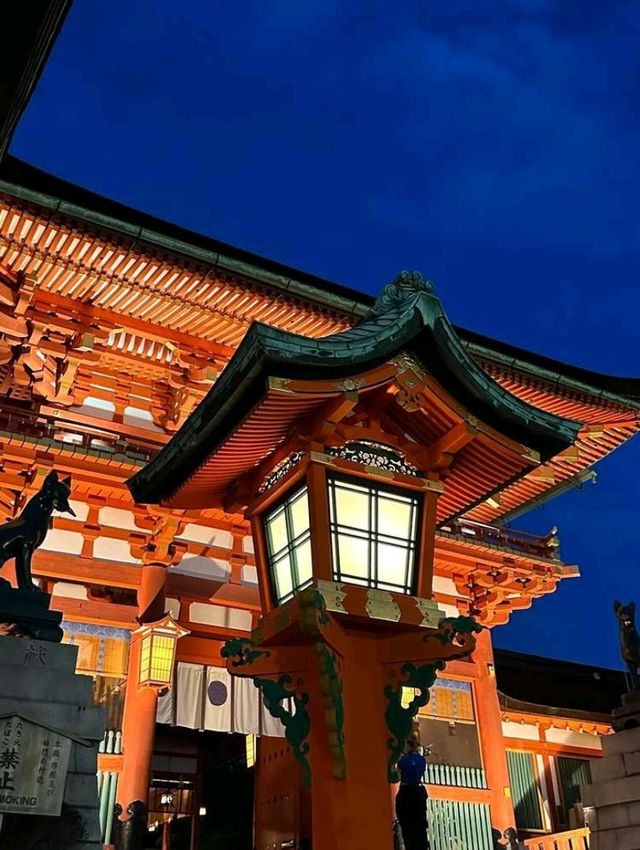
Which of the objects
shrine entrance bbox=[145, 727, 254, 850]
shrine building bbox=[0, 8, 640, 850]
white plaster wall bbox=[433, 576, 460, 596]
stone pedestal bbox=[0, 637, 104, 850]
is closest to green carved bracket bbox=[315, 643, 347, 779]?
shrine building bbox=[0, 8, 640, 850]

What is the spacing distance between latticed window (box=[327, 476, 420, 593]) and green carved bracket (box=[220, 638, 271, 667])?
1025 millimetres

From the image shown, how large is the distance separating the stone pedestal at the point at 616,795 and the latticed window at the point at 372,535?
313cm

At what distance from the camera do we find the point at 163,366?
1297 cm

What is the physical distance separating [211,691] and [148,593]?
1930 millimetres

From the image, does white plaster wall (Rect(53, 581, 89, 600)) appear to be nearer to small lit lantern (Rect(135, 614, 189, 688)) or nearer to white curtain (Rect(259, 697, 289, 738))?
small lit lantern (Rect(135, 614, 189, 688))

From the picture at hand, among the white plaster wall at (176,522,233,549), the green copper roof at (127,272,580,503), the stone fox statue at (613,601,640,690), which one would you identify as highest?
the white plaster wall at (176,522,233,549)

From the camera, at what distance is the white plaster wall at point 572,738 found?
693 inches

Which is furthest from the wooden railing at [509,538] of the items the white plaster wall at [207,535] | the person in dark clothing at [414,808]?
the person in dark clothing at [414,808]

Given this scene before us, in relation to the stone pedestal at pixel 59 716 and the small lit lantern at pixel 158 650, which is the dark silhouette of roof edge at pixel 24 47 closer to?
the stone pedestal at pixel 59 716

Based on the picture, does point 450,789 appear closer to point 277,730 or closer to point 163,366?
point 277,730

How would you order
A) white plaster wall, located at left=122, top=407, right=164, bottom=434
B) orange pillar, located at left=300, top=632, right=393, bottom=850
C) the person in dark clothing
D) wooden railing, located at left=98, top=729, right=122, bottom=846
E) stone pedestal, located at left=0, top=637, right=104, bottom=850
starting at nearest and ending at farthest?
stone pedestal, located at left=0, top=637, right=104, bottom=850, orange pillar, located at left=300, top=632, right=393, bottom=850, the person in dark clothing, wooden railing, located at left=98, top=729, right=122, bottom=846, white plaster wall, located at left=122, top=407, right=164, bottom=434

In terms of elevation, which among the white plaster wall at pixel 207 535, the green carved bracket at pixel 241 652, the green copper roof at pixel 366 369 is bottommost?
the green carved bracket at pixel 241 652

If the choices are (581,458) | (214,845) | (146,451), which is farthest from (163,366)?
(214,845)

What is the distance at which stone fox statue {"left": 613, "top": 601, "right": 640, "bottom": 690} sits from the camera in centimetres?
933
